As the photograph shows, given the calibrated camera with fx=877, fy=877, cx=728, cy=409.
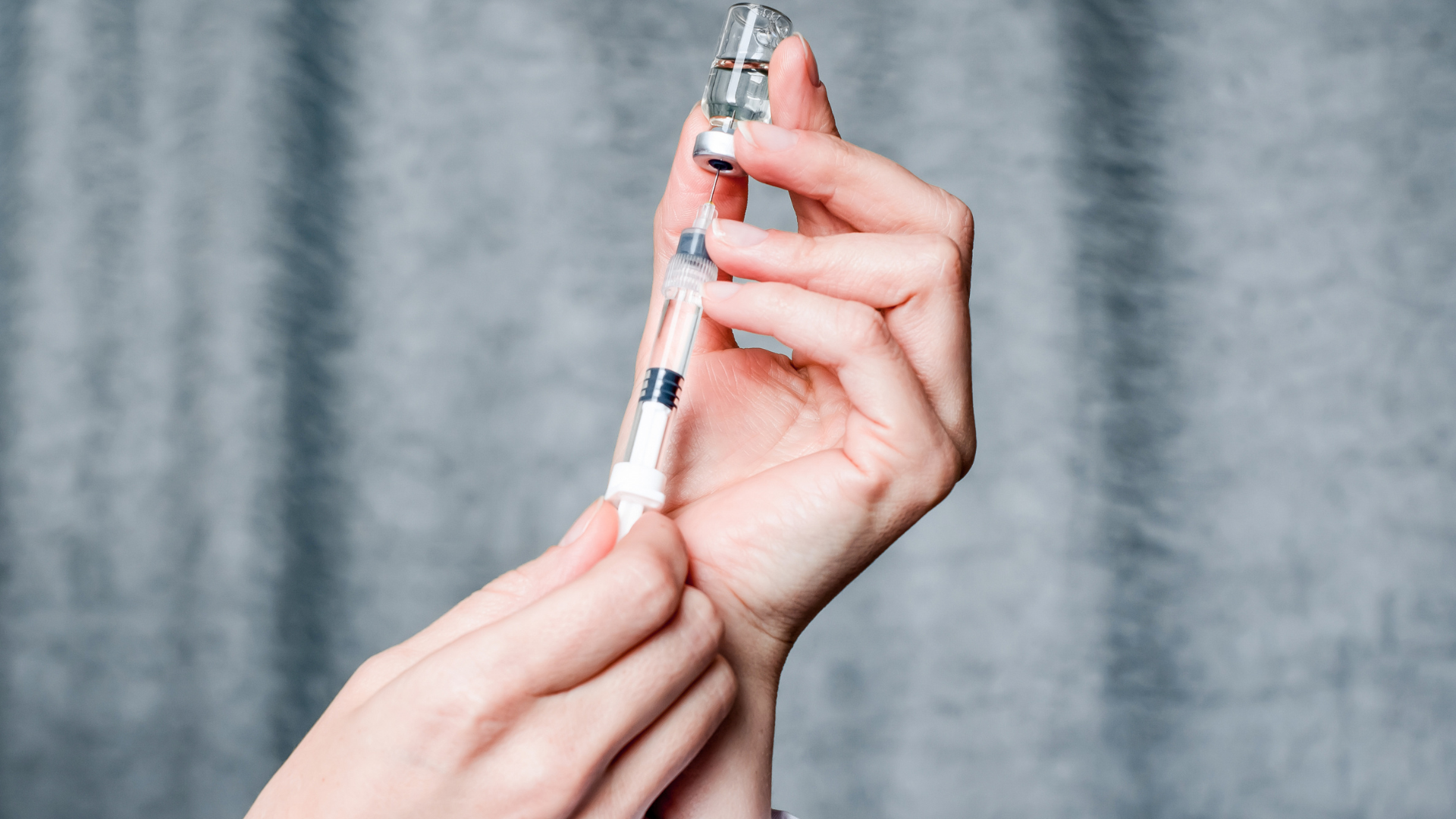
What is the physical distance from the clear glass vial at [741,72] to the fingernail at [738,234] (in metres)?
0.08

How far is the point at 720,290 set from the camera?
2.22 feet

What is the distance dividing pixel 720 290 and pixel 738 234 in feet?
0.16

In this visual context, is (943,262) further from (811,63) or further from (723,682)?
(723,682)

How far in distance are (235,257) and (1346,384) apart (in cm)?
170

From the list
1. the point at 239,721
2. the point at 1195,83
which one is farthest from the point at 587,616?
the point at 1195,83

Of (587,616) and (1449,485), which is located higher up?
(587,616)

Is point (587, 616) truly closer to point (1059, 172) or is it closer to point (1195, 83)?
point (1059, 172)

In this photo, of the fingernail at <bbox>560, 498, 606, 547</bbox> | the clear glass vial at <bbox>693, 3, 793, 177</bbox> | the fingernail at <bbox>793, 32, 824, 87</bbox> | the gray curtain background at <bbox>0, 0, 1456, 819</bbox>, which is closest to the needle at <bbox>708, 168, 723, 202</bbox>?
the clear glass vial at <bbox>693, 3, 793, 177</bbox>

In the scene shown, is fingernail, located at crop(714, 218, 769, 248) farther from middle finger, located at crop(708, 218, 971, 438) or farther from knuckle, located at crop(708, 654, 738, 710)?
knuckle, located at crop(708, 654, 738, 710)

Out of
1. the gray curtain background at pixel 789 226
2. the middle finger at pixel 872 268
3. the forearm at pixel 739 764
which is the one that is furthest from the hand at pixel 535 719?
the gray curtain background at pixel 789 226

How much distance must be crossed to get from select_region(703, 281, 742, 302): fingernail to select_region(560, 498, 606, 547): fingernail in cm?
18

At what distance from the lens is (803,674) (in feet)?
4.50

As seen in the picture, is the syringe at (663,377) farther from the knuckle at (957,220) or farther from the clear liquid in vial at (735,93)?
the knuckle at (957,220)

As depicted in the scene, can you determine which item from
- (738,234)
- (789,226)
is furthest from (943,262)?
(789,226)
